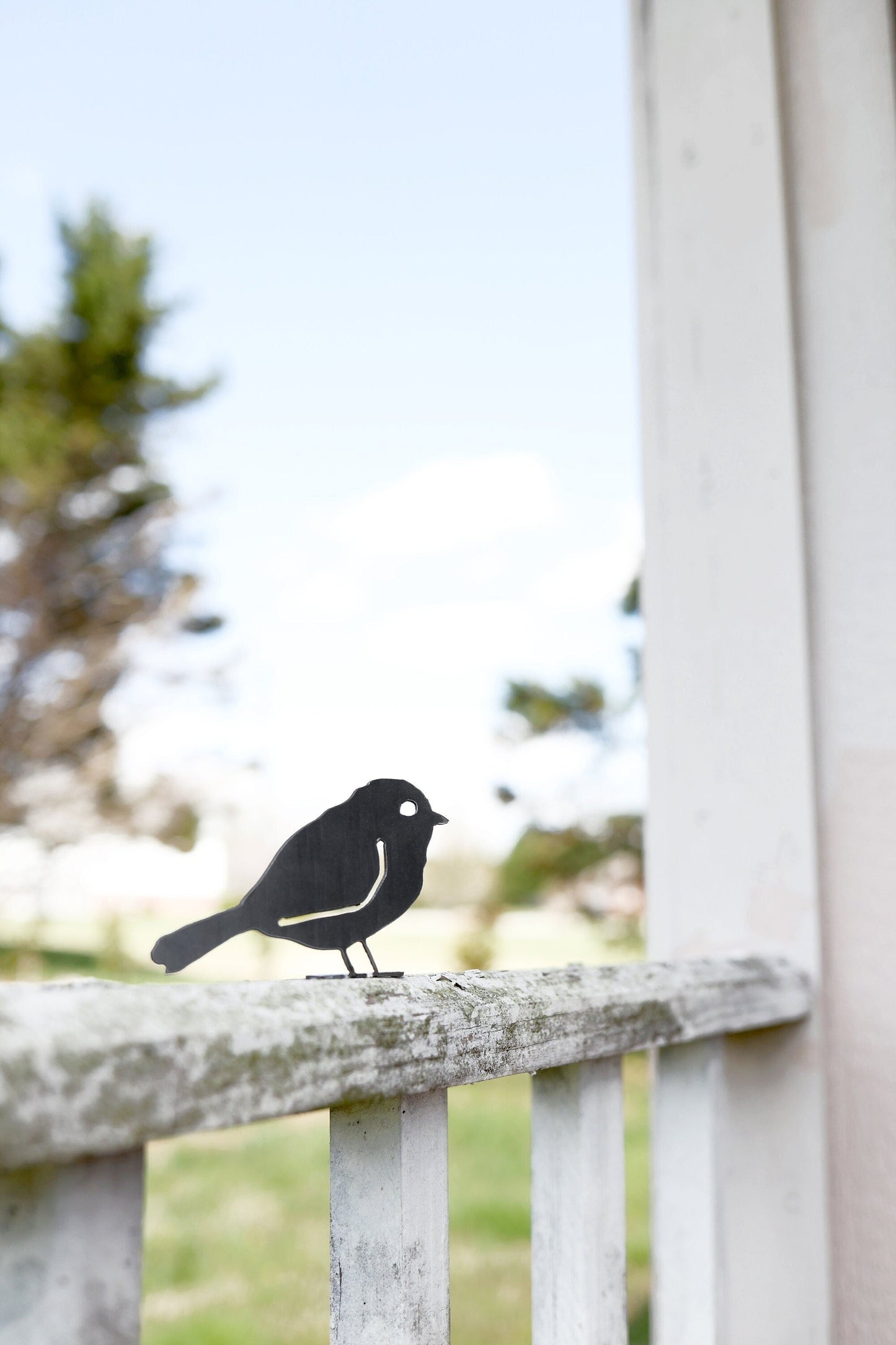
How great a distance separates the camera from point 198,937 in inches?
11.2

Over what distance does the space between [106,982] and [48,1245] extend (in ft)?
0.18

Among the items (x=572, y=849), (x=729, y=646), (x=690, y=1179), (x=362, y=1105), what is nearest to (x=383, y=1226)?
(x=362, y=1105)

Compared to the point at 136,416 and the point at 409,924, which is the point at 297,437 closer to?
the point at 409,924

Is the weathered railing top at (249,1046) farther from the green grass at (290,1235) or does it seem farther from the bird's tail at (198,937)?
the green grass at (290,1235)

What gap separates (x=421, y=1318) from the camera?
0.32 meters

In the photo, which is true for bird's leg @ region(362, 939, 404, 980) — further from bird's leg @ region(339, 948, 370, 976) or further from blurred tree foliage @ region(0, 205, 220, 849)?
blurred tree foliage @ region(0, 205, 220, 849)

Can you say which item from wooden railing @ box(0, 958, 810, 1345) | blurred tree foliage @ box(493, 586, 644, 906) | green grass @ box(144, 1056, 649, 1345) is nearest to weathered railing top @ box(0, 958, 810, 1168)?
wooden railing @ box(0, 958, 810, 1345)

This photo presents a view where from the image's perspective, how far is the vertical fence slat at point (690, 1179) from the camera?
55 centimetres

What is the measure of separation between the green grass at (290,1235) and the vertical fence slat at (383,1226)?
166 centimetres

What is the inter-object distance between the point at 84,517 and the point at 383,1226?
4.68 meters

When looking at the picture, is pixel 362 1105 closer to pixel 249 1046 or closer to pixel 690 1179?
pixel 249 1046

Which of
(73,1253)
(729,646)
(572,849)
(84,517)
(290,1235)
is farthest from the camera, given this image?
(84,517)

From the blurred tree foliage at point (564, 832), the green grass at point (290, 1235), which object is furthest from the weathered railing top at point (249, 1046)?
the blurred tree foliage at point (564, 832)

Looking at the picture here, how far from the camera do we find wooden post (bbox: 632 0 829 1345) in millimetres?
588
